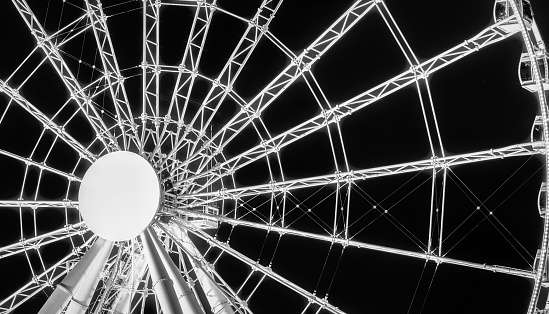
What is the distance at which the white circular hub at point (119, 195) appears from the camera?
2473 centimetres

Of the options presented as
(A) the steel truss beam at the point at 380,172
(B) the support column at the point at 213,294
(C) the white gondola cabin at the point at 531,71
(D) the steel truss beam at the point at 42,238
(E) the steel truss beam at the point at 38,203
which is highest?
(C) the white gondola cabin at the point at 531,71

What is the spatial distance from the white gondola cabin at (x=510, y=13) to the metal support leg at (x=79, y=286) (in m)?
14.8

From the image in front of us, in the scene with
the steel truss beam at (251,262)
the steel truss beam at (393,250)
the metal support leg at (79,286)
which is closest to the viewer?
the metal support leg at (79,286)

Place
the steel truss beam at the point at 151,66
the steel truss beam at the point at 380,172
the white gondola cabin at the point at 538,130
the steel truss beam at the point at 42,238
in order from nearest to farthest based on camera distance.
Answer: the white gondola cabin at the point at 538,130 → the steel truss beam at the point at 380,172 → the steel truss beam at the point at 151,66 → the steel truss beam at the point at 42,238

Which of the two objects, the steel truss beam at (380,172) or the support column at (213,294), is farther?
the steel truss beam at (380,172)

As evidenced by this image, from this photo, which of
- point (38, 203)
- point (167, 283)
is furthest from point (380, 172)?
point (38, 203)

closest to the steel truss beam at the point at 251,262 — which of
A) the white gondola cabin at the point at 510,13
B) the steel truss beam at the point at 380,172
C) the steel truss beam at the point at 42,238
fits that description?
the steel truss beam at the point at 380,172

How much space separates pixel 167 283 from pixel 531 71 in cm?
1377

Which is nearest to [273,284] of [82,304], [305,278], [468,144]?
[305,278]

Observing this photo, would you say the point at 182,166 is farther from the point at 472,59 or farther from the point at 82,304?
the point at 472,59

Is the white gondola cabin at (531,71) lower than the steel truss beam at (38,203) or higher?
higher

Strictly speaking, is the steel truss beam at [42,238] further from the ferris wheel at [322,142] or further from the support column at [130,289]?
the support column at [130,289]

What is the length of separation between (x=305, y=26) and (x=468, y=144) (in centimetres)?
962

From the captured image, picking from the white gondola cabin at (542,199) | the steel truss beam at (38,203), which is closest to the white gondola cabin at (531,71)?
the white gondola cabin at (542,199)
